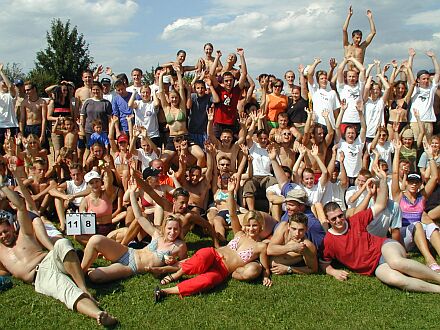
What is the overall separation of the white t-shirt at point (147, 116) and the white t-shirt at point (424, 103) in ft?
19.4

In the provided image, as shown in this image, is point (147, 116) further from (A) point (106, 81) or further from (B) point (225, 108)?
(A) point (106, 81)

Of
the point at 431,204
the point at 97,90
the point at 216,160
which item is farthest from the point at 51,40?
the point at 431,204

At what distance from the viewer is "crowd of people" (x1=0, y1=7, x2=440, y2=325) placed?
6.95 metres

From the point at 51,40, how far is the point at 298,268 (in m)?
45.1

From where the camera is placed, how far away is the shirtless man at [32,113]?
12.7 meters

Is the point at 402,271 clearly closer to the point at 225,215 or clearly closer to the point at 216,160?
the point at 225,215

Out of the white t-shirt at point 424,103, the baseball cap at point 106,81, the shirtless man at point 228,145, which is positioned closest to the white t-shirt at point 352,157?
the shirtless man at point 228,145

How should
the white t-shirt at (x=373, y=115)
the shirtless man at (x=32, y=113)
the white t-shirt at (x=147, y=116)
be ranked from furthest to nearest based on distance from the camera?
the shirtless man at (x=32, y=113) → the white t-shirt at (x=147, y=116) → the white t-shirt at (x=373, y=115)

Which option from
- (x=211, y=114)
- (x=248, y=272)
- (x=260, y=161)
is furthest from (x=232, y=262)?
(x=211, y=114)

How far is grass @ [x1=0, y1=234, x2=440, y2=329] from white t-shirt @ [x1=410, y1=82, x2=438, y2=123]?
18.7 ft

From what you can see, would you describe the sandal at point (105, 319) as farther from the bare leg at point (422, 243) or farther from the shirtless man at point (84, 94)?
the shirtless man at point (84, 94)

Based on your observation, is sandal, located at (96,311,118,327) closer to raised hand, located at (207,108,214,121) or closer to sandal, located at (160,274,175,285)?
sandal, located at (160,274,175,285)

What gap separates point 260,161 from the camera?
10398 mm

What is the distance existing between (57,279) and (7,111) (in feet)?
25.8
